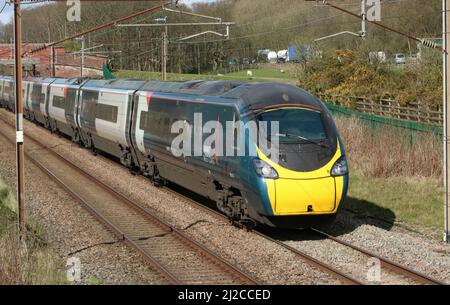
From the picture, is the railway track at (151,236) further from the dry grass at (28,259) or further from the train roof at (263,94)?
the train roof at (263,94)

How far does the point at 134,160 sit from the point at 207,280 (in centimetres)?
1018

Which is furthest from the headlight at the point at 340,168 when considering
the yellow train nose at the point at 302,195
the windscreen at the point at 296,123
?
the windscreen at the point at 296,123

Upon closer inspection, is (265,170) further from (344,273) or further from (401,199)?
(401,199)

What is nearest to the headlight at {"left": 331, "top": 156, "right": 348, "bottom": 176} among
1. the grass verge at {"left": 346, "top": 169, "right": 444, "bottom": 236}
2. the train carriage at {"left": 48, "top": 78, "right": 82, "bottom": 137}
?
the grass verge at {"left": 346, "top": 169, "right": 444, "bottom": 236}

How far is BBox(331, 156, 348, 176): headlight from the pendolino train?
2cm

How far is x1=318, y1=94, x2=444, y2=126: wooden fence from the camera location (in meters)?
27.6

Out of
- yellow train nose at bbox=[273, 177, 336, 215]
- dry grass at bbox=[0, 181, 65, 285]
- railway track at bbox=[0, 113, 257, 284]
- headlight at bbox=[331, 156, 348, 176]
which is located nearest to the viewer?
dry grass at bbox=[0, 181, 65, 285]

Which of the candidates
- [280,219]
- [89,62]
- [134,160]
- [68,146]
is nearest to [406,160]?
[134,160]

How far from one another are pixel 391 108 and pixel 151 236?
20.9 metres

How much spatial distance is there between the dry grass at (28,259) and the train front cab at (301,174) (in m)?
3.50

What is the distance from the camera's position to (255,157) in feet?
36.6

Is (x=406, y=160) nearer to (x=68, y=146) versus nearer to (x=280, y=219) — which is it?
(x=280, y=219)

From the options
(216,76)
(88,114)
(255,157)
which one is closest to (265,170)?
(255,157)

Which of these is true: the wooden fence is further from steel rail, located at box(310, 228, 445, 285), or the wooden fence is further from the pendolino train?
steel rail, located at box(310, 228, 445, 285)
